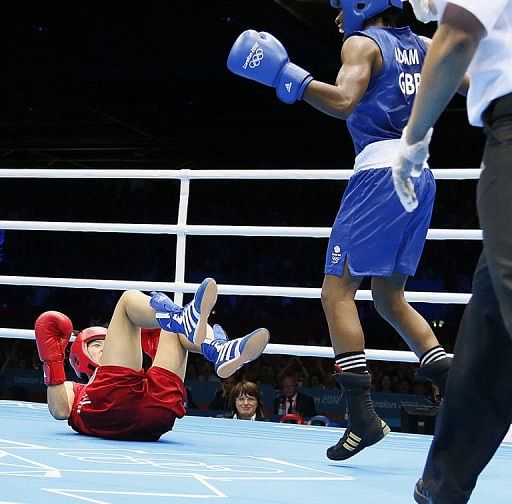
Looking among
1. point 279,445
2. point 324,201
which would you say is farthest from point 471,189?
point 279,445

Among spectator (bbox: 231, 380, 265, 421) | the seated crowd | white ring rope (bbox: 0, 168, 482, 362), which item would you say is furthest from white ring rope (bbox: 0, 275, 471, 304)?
the seated crowd

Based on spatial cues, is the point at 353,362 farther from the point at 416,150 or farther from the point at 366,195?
the point at 416,150

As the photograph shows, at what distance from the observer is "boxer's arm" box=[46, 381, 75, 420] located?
255 centimetres

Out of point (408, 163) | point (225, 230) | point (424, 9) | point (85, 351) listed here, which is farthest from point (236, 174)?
point (408, 163)

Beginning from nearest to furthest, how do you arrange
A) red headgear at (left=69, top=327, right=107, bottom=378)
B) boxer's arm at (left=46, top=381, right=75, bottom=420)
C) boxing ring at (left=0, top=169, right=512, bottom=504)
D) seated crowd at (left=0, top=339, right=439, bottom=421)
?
boxing ring at (left=0, top=169, right=512, bottom=504)
boxer's arm at (left=46, top=381, right=75, bottom=420)
red headgear at (left=69, top=327, right=107, bottom=378)
seated crowd at (left=0, top=339, right=439, bottom=421)

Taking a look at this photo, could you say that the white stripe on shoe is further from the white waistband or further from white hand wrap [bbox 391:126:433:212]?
white hand wrap [bbox 391:126:433:212]

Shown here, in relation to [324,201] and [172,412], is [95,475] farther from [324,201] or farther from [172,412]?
[324,201]

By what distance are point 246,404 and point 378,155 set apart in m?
2.38

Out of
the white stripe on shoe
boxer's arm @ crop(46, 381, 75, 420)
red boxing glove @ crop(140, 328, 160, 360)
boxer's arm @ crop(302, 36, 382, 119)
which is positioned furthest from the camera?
red boxing glove @ crop(140, 328, 160, 360)

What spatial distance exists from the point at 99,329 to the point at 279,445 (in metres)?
0.62

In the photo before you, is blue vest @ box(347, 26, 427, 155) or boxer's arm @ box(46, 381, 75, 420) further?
boxer's arm @ box(46, 381, 75, 420)

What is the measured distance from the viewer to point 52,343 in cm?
257

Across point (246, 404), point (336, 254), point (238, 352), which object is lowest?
point (246, 404)

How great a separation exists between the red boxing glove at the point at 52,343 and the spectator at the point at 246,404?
6.26 ft
